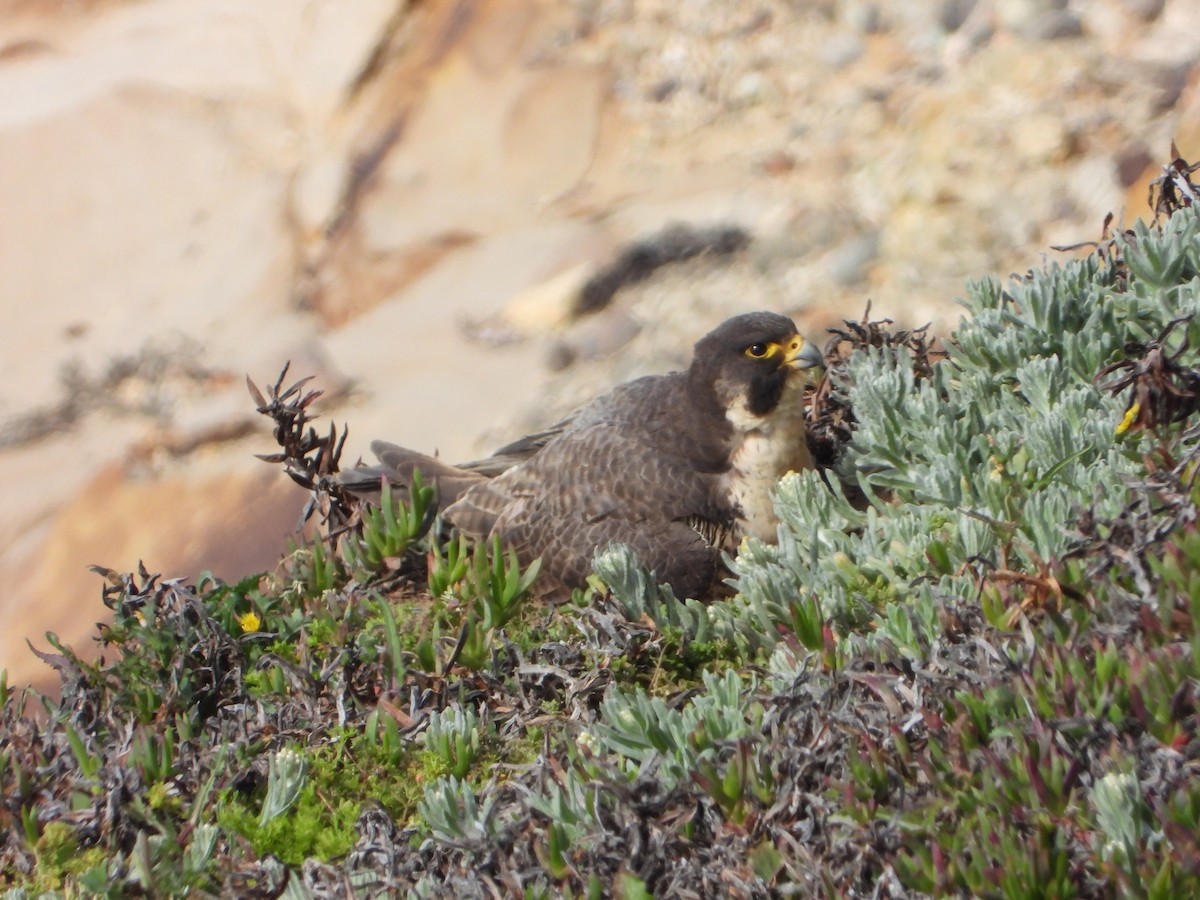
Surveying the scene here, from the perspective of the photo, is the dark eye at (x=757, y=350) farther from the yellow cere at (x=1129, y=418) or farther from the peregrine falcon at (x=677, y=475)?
the yellow cere at (x=1129, y=418)

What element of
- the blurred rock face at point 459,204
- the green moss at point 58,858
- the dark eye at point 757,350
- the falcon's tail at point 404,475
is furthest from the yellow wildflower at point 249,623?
the blurred rock face at point 459,204

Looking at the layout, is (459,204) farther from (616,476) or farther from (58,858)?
(58,858)

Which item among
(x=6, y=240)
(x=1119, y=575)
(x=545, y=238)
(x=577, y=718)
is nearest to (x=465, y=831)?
(x=577, y=718)

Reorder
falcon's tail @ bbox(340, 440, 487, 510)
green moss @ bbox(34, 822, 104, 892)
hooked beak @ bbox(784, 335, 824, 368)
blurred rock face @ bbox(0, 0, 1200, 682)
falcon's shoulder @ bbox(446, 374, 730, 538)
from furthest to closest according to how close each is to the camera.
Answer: blurred rock face @ bbox(0, 0, 1200, 682) → falcon's tail @ bbox(340, 440, 487, 510) → falcon's shoulder @ bbox(446, 374, 730, 538) → hooked beak @ bbox(784, 335, 824, 368) → green moss @ bbox(34, 822, 104, 892)

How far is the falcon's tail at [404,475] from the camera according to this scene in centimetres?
528

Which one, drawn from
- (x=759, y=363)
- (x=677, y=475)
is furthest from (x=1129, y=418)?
(x=677, y=475)

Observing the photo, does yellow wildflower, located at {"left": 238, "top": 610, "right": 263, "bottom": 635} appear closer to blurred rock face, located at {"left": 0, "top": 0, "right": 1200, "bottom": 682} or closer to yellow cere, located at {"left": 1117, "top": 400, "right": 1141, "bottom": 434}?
yellow cere, located at {"left": 1117, "top": 400, "right": 1141, "bottom": 434}

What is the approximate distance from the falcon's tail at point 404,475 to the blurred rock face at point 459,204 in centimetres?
309

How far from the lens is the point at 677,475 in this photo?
5117mm

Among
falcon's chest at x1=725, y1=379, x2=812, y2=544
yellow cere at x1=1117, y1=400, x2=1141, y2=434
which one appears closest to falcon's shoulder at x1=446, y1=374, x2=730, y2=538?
falcon's chest at x1=725, y1=379, x2=812, y2=544

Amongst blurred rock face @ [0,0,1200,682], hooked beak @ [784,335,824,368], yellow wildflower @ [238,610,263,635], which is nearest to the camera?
yellow wildflower @ [238,610,263,635]

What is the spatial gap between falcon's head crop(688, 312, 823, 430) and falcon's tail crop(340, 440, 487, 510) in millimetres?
1305

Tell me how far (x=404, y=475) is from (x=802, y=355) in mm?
1781

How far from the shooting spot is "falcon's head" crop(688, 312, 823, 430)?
4.95 m
